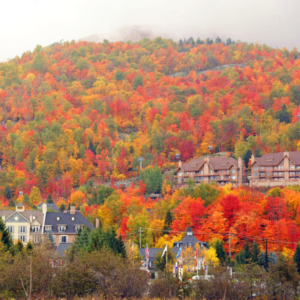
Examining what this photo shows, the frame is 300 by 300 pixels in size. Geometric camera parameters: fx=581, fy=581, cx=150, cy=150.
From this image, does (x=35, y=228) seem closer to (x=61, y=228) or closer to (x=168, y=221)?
(x=61, y=228)

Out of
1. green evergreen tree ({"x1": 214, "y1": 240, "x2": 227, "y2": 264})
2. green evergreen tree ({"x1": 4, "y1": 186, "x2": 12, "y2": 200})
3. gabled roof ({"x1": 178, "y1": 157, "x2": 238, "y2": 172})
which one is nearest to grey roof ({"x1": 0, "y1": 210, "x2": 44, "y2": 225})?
green evergreen tree ({"x1": 214, "y1": 240, "x2": 227, "y2": 264})

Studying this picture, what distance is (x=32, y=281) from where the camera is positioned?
4762 centimetres

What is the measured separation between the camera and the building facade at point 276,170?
131000 mm

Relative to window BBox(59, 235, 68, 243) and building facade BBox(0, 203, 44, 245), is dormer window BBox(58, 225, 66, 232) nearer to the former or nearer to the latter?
window BBox(59, 235, 68, 243)

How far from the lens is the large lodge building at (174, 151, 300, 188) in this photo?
134375 millimetres

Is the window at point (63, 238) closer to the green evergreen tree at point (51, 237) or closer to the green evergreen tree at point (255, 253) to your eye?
the green evergreen tree at point (51, 237)

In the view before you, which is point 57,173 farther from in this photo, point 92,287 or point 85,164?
point 92,287

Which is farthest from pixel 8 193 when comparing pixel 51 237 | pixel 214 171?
pixel 51 237

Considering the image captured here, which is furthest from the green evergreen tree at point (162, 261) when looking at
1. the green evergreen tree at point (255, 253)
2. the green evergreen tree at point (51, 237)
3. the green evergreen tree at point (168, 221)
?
the green evergreen tree at point (168, 221)

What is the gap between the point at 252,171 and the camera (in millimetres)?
140250

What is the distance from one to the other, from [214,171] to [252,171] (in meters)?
9.69

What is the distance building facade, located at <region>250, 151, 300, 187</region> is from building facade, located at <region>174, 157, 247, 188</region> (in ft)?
11.8

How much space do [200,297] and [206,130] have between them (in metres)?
145

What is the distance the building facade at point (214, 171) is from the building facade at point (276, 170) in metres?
3.60
